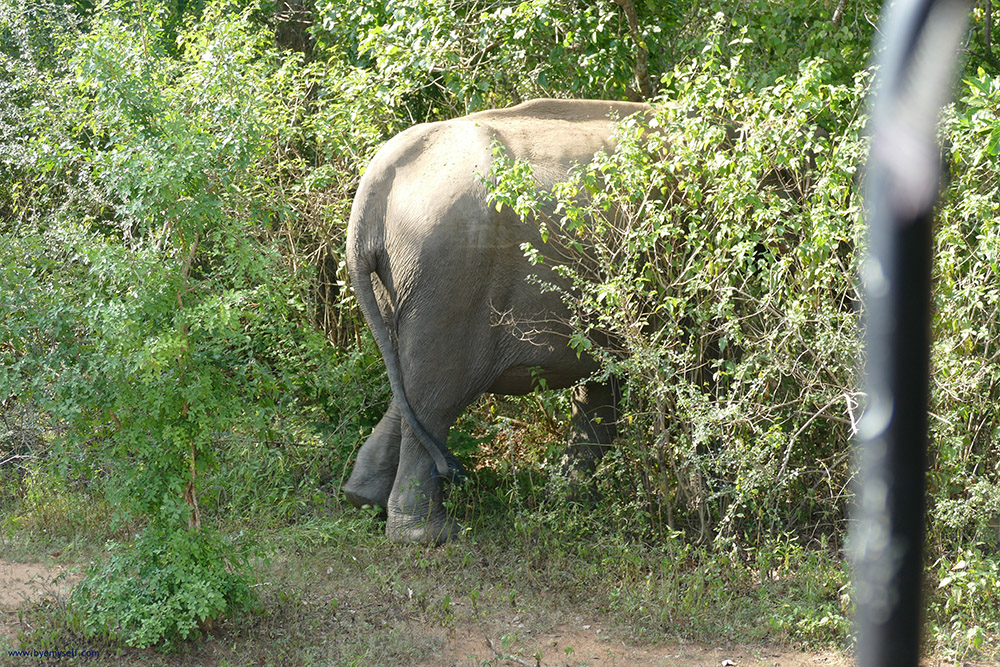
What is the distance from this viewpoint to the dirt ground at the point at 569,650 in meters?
4.36

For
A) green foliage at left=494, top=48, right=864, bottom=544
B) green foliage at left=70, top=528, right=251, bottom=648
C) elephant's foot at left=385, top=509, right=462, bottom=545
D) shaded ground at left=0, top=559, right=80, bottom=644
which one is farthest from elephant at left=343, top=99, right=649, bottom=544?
shaded ground at left=0, top=559, right=80, bottom=644

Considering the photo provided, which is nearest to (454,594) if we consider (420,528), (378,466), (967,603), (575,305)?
(420,528)

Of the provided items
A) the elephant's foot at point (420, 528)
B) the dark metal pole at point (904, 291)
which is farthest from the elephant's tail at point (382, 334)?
the dark metal pole at point (904, 291)

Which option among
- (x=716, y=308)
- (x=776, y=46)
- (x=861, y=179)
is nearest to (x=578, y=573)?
(x=716, y=308)

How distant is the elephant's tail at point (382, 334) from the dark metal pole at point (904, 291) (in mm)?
4792

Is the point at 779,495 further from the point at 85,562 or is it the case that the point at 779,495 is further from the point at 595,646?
the point at 85,562

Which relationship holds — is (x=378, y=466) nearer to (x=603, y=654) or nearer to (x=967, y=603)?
(x=603, y=654)

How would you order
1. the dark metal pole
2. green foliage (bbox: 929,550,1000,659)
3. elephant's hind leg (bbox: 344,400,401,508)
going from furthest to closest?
elephant's hind leg (bbox: 344,400,401,508) → green foliage (bbox: 929,550,1000,659) → the dark metal pole

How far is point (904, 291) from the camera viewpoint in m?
0.95

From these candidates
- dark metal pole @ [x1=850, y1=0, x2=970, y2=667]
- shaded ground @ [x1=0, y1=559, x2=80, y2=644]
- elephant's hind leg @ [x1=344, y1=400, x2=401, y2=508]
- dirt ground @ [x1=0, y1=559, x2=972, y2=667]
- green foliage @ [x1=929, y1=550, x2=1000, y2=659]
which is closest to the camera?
dark metal pole @ [x1=850, y1=0, x2=970, y2=667]

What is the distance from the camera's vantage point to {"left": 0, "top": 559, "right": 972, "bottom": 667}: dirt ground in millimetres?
4363

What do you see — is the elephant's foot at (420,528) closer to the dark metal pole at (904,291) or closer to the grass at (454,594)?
the grass at (454,594)

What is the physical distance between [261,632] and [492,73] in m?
3.94

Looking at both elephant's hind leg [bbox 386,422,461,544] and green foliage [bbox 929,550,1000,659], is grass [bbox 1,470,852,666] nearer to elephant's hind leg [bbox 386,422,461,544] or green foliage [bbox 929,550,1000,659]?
elephant's hind leg [bbox 386,422,461,544]
